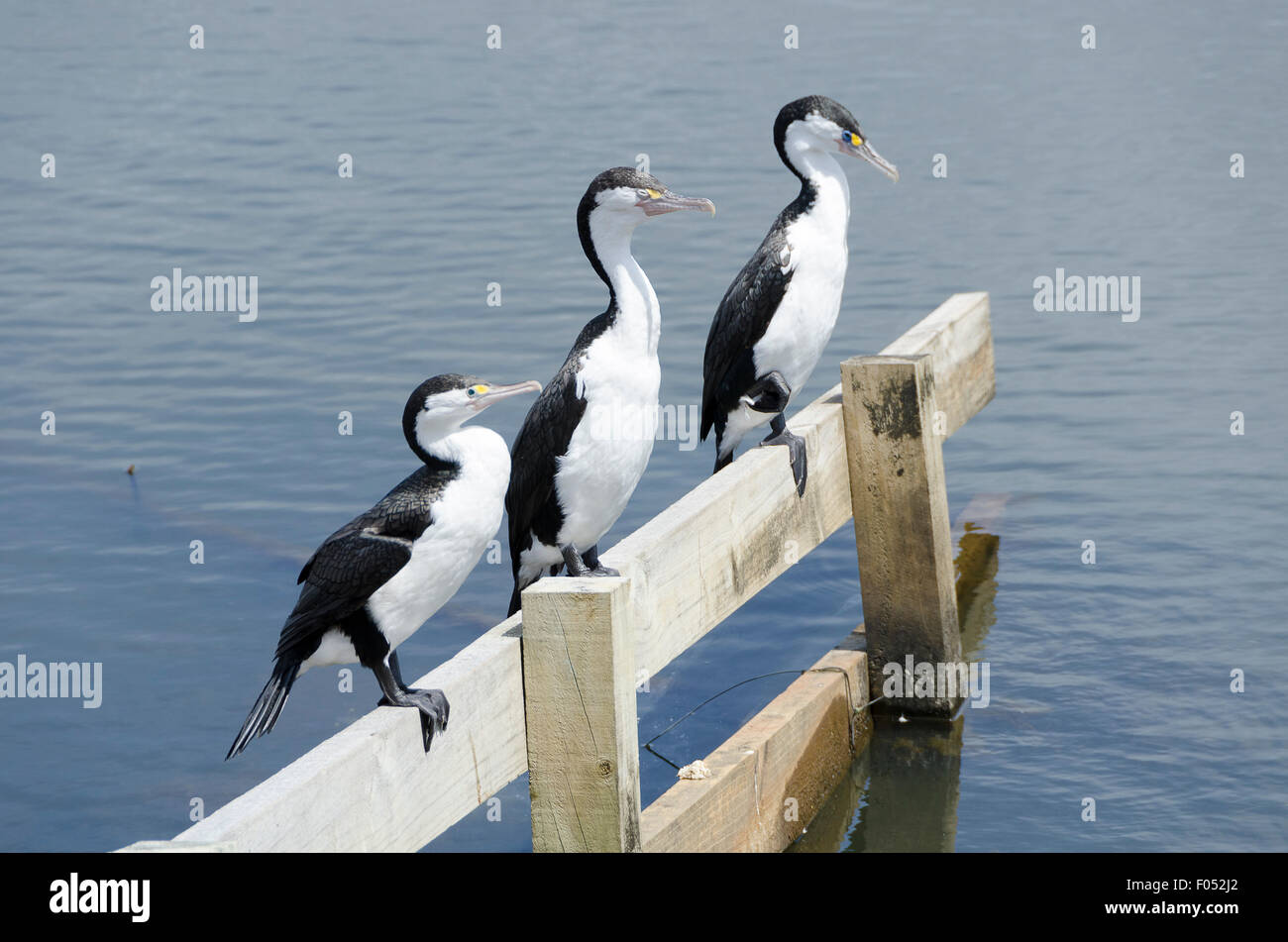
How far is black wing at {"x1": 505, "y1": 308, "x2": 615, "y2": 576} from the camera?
455 cm

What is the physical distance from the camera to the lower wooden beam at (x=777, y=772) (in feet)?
13.9

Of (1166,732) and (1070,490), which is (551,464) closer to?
(1166,732)

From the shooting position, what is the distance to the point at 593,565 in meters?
4.56

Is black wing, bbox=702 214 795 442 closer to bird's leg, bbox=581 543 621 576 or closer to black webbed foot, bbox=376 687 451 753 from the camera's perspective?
bird's leg, bbox=581 543 621 576

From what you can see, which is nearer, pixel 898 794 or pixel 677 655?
pixel 677 655

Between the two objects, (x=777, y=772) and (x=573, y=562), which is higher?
(x=573, y=562)

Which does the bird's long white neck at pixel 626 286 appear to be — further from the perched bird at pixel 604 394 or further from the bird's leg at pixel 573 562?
the bird's leg at pixel 573 562

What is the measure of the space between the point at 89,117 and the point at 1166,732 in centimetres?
1311

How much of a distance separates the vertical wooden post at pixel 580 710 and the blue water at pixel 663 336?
2.17 meters

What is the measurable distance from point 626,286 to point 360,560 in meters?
1.30

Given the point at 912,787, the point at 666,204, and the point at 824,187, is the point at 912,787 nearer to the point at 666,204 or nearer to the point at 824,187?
the point at 824,187

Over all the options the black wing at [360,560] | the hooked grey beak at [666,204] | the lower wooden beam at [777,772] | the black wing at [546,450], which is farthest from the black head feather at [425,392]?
the lower wooden beam at [777,772]

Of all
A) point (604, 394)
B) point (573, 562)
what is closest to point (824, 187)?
point (604, 394)

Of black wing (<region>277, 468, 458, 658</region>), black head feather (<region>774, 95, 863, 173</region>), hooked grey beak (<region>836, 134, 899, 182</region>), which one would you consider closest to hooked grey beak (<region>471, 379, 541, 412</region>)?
black wing (<region>277, 468, 458, 658</region>)
